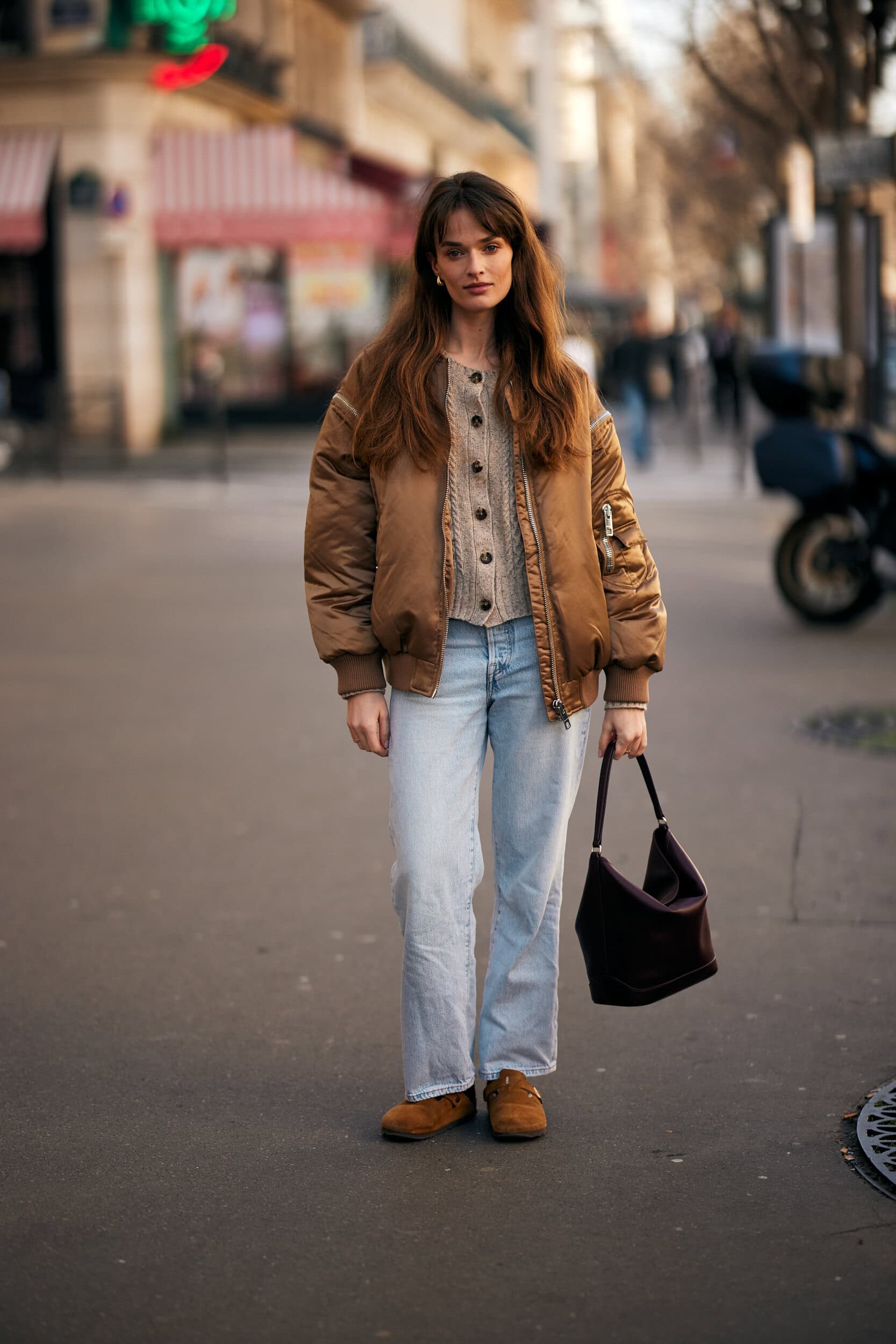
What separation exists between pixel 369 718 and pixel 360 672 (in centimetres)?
9

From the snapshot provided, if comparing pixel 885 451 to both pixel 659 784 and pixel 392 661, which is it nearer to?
pixel 659 784

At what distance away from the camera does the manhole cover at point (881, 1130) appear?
372cm

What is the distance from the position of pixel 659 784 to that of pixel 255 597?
6.15 meters

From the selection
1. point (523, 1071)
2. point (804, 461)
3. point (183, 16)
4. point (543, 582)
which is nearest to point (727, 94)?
point (804, 461)

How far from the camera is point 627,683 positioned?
3881 mm

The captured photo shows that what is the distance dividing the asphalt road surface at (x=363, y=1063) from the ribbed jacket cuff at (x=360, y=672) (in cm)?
95

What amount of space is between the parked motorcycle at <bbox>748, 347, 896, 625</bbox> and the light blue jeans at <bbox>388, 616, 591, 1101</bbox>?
684 centimetres

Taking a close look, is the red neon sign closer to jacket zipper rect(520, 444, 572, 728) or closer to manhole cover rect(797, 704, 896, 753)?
manhole cover rect(797, 704, 896, 753)

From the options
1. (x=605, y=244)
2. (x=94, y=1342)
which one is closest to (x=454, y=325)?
(x=94, y=1342)

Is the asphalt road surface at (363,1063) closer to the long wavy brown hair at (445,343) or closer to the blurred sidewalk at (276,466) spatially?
the long wavy brown hair at (445,343)

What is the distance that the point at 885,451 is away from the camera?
10672 millimetres

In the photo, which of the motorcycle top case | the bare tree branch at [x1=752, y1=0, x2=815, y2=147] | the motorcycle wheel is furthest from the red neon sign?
the motorcycle wheel

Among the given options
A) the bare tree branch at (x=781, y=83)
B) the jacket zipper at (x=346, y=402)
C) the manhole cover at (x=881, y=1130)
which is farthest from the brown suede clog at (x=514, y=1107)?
the bare tree branch at (x=781, y=83)

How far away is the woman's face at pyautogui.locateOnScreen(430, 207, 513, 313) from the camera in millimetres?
3684
